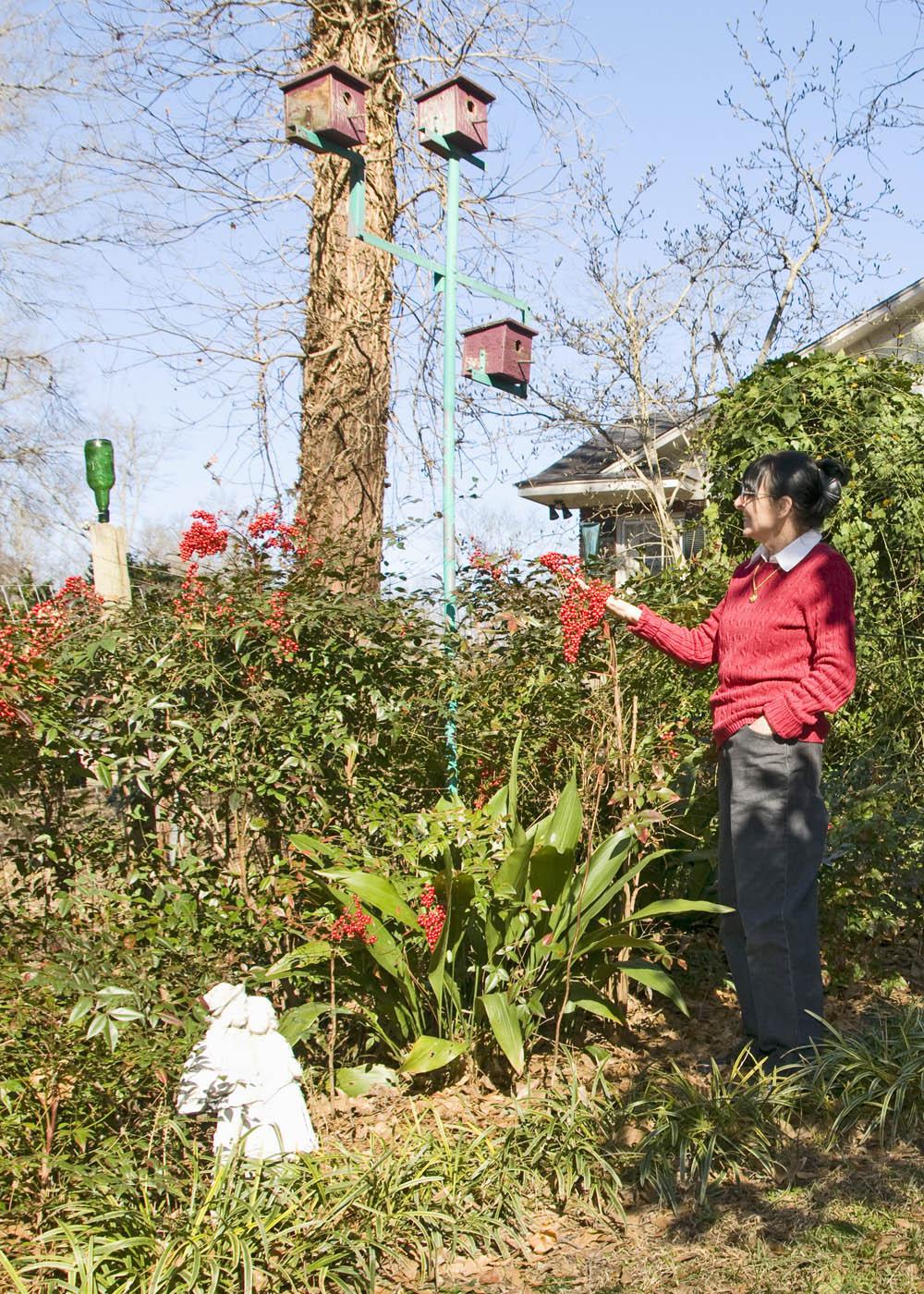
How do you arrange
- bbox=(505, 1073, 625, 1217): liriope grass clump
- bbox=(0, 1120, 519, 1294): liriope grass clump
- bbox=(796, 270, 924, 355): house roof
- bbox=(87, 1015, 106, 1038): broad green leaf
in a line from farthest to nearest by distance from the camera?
bbox=(796, 270, 924, 355): house roof
bbox=(505, 1073, 625, 1217): liriope grass clump
bbox=(87, 1015, 106, 1038): broad green leaf
bbox=(0, 1120, 519, 1294): liriope grass clump

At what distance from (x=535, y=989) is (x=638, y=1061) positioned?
1.57 ft

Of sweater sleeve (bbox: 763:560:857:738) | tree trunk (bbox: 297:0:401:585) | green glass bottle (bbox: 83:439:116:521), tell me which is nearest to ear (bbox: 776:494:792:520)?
sweater sleeve (bbox: 763:560:857:738)

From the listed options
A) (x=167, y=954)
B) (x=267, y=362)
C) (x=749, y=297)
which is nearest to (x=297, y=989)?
(x=167, y=954)

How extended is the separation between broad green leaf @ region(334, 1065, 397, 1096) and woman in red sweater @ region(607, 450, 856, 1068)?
117cm

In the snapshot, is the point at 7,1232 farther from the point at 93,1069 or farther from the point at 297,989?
the point at 297,989

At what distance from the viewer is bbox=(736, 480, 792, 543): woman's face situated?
12.2 feet

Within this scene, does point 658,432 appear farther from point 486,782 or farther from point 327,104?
point 486,782

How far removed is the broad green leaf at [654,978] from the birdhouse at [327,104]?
333cm

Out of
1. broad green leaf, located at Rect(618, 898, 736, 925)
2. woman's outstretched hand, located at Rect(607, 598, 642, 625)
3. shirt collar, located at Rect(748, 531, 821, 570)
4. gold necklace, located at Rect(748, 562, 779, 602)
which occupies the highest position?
shirt collar, located at Rect(748, 531, 821, 570)

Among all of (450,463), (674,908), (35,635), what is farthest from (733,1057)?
(35,635)

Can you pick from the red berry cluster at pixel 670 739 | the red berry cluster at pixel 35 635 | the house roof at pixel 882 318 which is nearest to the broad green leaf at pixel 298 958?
the red berry cluster at pixel 35 635

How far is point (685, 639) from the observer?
13.3ft

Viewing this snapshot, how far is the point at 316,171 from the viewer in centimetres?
650

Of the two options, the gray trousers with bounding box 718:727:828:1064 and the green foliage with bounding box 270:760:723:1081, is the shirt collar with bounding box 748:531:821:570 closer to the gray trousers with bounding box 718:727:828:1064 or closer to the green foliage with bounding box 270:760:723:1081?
the gray trousers with bounding box 718:727:828:1064
